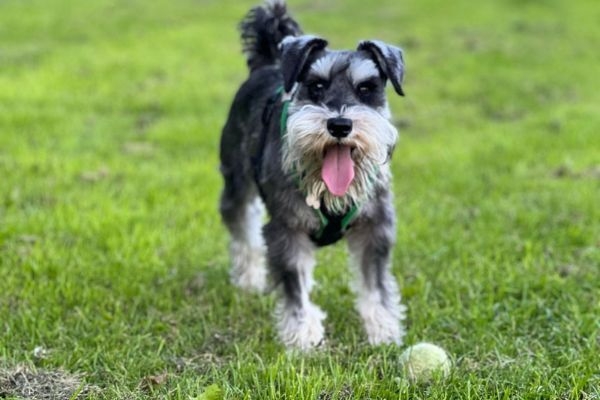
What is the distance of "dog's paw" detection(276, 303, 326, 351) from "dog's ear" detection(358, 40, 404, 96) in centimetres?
141

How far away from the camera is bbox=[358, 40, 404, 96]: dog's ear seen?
4.06m

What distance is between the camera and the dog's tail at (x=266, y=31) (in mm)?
5324

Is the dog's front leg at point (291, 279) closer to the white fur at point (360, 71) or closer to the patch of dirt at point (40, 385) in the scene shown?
the white fur at point (360, 71)

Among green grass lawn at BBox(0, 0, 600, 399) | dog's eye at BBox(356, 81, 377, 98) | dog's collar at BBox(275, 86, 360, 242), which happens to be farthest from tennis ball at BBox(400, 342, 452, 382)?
dog's eye at BBox(356, 81, 377, 98)

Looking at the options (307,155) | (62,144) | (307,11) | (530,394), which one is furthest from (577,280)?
(307,11)

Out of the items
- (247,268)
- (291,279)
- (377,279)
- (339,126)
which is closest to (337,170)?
(339,126)

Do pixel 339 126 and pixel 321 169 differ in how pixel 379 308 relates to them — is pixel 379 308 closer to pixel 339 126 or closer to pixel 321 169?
pixel 321 169

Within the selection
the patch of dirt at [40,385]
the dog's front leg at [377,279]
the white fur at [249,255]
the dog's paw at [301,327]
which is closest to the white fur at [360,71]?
the dog's front leg at [377,279]

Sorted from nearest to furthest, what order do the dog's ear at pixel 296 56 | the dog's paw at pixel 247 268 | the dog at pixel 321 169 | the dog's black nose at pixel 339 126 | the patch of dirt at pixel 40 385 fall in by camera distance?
the patch of dirt at pixel 40 385 < the dog's black nose at pixel 339 126 < the dog at pixel 321 169 < the dog's ear at pixel 296 56 < the dog's paw at pixel 247 268

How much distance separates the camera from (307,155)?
12.7ft

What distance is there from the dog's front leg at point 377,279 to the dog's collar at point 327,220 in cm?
15

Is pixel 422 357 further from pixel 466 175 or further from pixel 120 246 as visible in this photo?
pixel 466 175

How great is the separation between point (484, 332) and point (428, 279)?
0.97 m

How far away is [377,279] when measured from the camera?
4.52 meters
